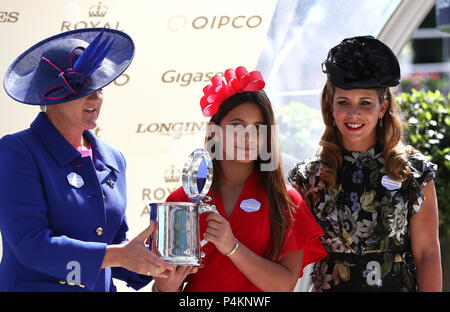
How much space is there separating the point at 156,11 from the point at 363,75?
134 cm

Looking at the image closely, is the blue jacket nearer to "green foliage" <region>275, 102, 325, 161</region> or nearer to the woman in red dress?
the woman in red dress

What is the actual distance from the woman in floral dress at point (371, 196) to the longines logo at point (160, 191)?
1.00 meters

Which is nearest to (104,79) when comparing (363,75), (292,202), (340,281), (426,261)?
(292,202)

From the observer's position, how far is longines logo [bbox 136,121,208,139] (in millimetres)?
3611

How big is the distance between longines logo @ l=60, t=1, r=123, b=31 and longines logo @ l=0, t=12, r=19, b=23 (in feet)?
0.76

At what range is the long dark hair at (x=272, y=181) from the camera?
255cm

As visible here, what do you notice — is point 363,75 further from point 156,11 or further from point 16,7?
point 16,7

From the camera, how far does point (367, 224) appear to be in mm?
2754

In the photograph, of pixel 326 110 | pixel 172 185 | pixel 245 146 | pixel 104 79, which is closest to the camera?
pixel 104 79

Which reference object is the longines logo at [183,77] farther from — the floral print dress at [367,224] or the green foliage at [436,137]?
the green foliage at [436,137]

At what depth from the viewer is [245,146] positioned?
8.68 ft

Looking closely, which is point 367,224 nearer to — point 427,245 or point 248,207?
point 427,245

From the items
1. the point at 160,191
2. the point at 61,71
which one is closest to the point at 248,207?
the point at 61,71

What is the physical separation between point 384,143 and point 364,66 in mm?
360
